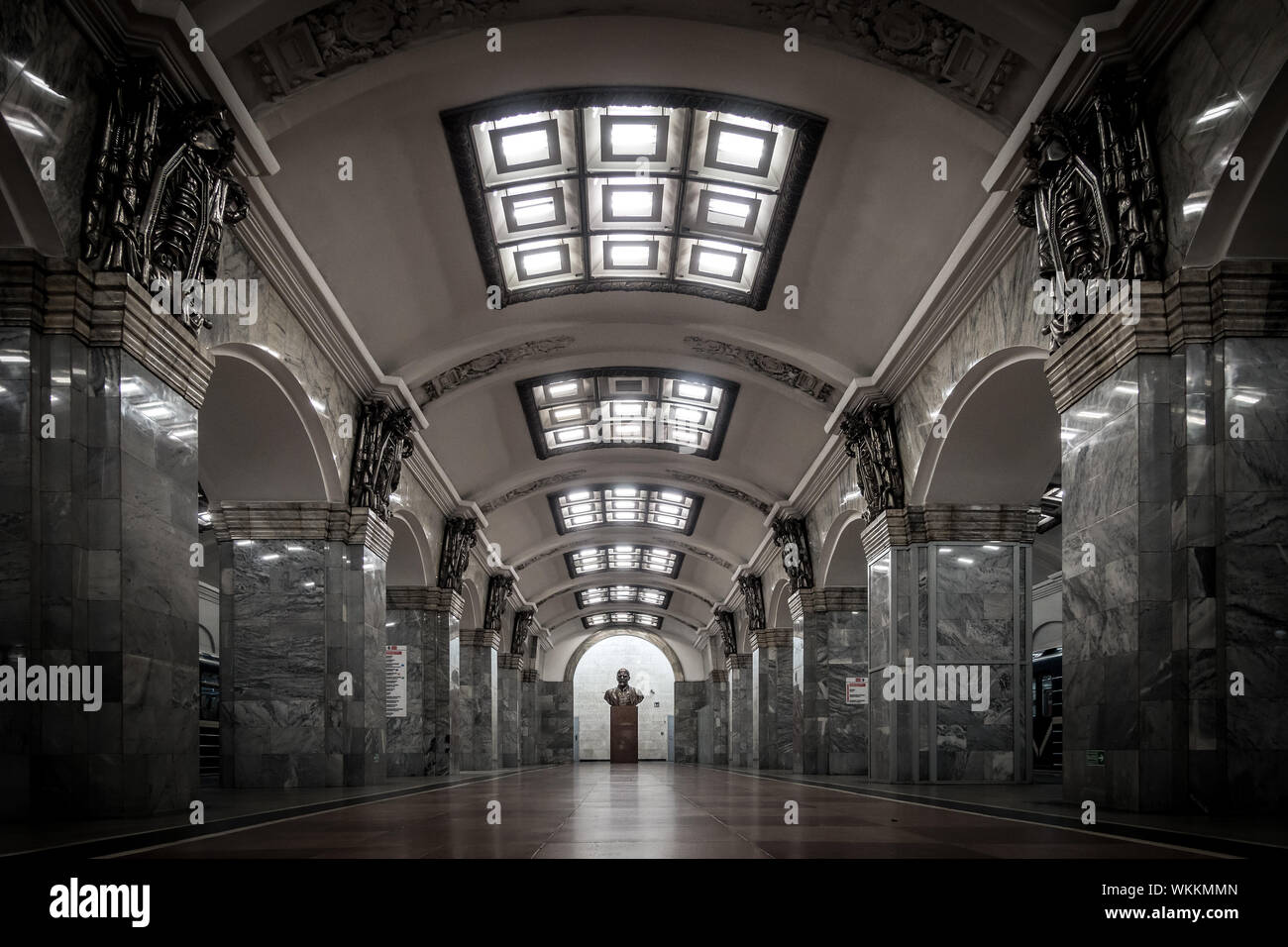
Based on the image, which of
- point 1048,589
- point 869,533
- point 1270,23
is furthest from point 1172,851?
point 1048,589

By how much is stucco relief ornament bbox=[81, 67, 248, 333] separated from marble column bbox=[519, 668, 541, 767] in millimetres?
32734

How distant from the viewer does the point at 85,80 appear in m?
7.39

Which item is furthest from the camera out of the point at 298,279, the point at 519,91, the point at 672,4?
the point at 298,279

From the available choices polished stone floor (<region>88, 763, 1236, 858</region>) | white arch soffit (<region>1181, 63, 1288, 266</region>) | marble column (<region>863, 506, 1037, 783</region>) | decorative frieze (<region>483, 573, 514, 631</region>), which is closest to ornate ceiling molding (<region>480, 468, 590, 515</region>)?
decorative frieze (<region>483, 573, 514, 631</region>)

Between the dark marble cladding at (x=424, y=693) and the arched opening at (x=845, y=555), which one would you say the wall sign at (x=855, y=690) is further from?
the dark marble cladding at (x=424, y=693)

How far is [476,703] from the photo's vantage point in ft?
86.8

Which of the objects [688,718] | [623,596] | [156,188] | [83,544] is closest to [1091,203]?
[156,188]

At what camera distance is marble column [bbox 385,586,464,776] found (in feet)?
65.4

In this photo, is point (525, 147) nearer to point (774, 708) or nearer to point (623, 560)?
point (774, 708)

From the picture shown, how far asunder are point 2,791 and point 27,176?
371 centimetres

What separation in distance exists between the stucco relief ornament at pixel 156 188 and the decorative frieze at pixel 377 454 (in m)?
5.90

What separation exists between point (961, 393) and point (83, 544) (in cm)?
914

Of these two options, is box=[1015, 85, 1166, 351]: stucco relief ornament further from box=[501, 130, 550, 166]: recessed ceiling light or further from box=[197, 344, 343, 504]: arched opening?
box=[197, 344, 343, 504]: arched opening
